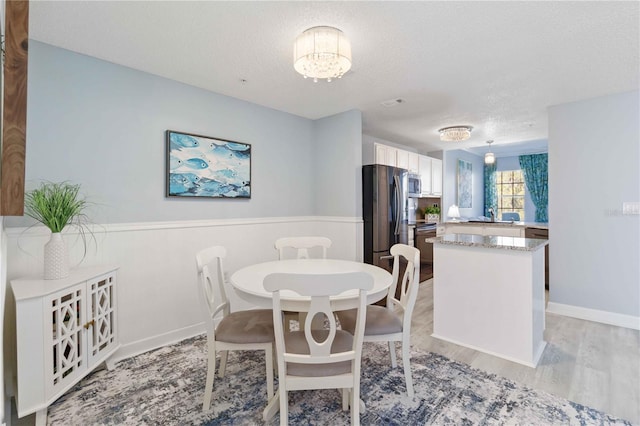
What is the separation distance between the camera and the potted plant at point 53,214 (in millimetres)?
1988

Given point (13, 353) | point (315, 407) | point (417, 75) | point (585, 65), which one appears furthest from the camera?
point (417, 75)

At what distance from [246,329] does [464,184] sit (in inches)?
248

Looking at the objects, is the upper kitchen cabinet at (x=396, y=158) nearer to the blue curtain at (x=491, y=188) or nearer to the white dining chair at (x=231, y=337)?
the white dining chair at (x=231, y=337)

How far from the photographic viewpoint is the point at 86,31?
2049 millimetres

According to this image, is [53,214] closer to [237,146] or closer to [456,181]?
[237,146]

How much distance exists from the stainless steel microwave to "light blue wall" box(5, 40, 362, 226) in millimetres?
1533

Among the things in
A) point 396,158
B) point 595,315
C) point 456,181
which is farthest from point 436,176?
point 595,315

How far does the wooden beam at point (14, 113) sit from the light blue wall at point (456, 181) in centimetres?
626

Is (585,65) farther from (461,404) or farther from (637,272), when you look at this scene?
(461,404)

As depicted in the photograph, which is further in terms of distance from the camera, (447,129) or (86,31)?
(447,129)

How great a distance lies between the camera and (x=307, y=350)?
1.66 m

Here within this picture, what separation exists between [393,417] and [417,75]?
8.50ft

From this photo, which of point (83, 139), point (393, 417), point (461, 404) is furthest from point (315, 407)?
point (83, 139)

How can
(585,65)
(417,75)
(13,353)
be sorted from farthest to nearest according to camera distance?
1. (417,75)
2. (585,65)
3. (13,353)
